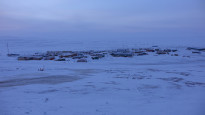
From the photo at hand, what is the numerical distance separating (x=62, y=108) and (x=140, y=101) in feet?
10.3

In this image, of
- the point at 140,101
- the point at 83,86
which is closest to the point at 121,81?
the point at 83,86

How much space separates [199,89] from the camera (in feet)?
25.5

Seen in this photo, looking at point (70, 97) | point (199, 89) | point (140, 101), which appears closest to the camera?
point (140, 101)

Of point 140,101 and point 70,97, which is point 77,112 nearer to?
point 70,97

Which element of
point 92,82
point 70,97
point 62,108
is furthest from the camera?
point 92,82

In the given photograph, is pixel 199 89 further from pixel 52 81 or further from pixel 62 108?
→ pixel 52 81

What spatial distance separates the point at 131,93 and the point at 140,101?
0.98m

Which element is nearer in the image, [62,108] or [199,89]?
[62,108]

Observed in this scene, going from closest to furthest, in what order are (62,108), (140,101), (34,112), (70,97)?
(34,112), (62,108), (140,101), (70,97)

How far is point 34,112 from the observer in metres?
5.20

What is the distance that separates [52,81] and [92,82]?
248 cm

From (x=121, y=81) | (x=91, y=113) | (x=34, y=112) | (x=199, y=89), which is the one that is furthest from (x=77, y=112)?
(x=199, y=89)

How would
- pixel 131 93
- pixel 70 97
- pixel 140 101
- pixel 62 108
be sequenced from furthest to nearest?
pixel 131 93 < pixel 70 97 < pixel 140 101 < pixel 62 108

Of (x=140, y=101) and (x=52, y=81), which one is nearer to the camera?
(x=140, y=101)
